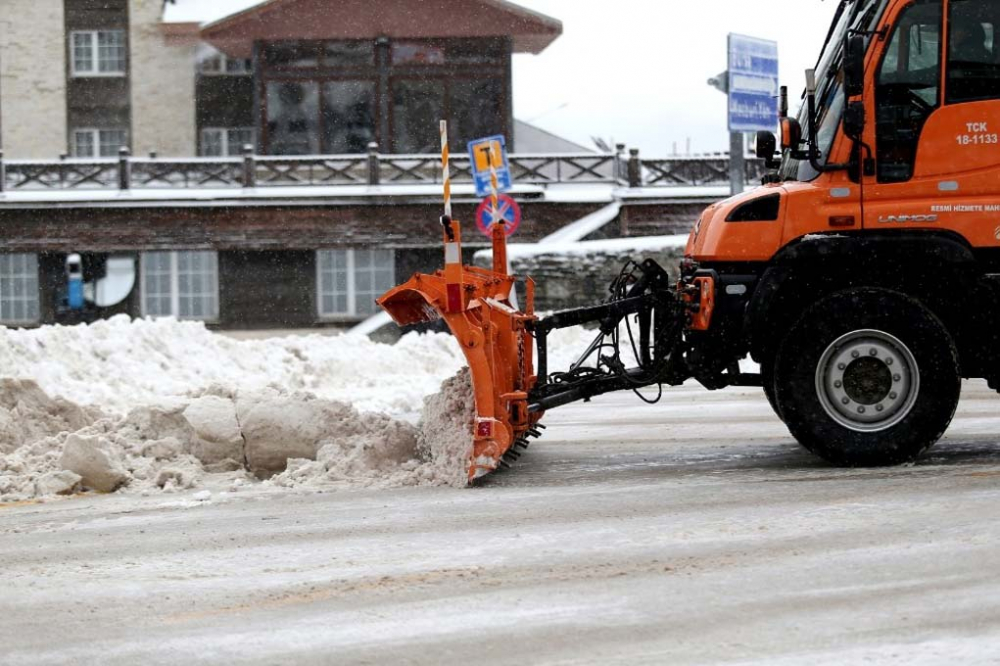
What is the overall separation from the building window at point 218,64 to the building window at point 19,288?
8.17 metres

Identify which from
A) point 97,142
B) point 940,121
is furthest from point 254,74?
point 940,121

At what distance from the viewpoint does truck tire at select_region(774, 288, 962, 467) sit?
7.36 meters

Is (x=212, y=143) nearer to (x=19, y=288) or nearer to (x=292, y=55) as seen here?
(x=292, y=55)

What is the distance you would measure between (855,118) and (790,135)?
0.50m

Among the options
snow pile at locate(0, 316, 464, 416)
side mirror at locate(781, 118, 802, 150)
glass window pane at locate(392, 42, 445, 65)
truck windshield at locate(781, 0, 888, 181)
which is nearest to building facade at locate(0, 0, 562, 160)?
glass window pane at locate(392, 42, 445, 65)

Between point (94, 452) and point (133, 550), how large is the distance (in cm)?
185

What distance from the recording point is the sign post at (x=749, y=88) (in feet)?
58.2

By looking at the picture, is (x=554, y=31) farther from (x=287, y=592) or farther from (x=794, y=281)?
(x=287, y=592)

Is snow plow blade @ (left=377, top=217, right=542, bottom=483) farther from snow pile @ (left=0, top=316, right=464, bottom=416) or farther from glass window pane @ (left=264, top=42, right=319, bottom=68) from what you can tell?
glass window pane @ (left=264, top=42, right=319, bottom=68)

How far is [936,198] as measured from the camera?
24.3 ft

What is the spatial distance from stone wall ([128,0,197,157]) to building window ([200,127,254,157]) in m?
0.30

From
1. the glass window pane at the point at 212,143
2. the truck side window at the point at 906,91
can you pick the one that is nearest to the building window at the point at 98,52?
the glass window pane at the point at 212,143

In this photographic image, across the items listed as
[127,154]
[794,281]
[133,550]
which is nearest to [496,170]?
[794,281]

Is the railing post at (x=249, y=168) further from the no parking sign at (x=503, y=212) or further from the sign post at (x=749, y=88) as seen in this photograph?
the sign post at (x=749, y=88)
